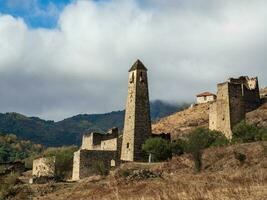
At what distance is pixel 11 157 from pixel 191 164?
7323cm

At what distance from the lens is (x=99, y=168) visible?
49312 mm

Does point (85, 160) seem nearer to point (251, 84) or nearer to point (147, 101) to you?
point (147, 101)

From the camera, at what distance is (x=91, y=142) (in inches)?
2427

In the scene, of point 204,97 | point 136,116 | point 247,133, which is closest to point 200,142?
point 247,133

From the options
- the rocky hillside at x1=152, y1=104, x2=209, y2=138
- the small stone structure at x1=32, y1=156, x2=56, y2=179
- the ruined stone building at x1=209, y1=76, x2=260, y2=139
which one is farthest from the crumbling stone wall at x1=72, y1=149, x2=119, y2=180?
the rocky hillside at x1=152, y1=104, x2=209, y2=138

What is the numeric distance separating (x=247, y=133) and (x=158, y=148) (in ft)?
28.3

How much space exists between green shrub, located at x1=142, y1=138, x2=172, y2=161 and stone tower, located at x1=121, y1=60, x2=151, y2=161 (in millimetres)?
1321

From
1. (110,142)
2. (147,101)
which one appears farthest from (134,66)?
(110,142)

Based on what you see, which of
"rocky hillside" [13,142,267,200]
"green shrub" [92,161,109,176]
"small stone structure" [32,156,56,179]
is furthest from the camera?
"small stone structure" [32,156,56,179]

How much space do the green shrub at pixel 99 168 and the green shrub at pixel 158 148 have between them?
5020 millimetres

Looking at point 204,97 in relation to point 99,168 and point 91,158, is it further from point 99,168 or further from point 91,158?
point 99,168

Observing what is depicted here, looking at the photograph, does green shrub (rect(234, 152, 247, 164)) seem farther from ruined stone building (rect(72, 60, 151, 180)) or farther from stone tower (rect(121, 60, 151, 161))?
stone tower (rect(121, 60, 151, 161))

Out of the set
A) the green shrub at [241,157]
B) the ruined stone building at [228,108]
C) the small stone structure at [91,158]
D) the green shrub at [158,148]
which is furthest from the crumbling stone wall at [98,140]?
the green shrub at [241,157]

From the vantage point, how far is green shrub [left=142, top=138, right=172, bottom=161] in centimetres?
5347
